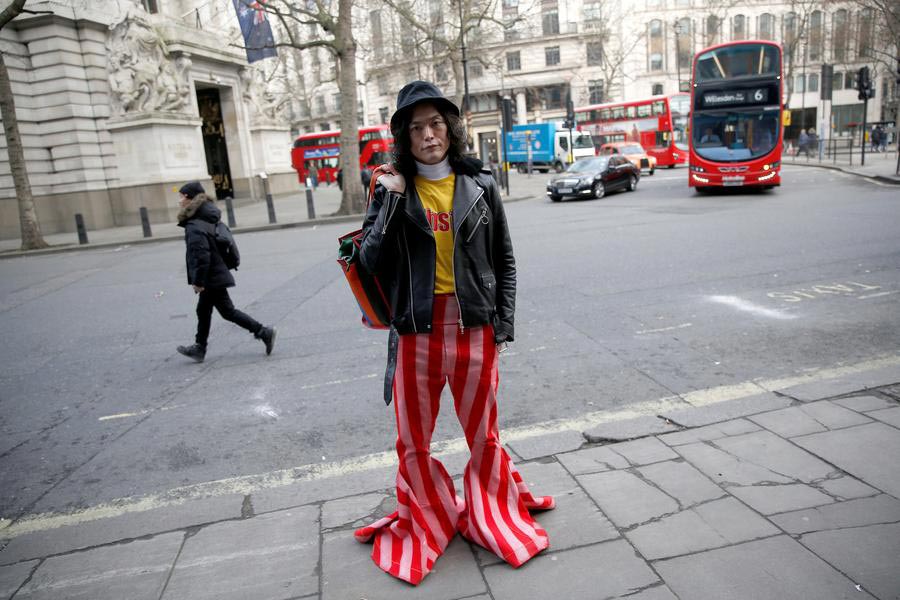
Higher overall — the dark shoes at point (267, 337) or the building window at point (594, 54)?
the building window at point (594, 54)

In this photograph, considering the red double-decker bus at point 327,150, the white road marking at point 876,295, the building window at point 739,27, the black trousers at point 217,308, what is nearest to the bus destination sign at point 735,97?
the white road marking at point 876,295

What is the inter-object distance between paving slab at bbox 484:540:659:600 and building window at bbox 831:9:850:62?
60.3 m

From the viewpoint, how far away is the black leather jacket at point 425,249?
2373 millimetres

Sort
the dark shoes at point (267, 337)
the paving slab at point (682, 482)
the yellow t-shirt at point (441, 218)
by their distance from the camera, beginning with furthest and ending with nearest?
the dark shoes at point (267, 337), the paving slab at point (682, 482), the yellow t-shirt at point (441, 218)

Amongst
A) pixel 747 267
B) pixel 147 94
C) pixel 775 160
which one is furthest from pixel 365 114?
pixel 747 267

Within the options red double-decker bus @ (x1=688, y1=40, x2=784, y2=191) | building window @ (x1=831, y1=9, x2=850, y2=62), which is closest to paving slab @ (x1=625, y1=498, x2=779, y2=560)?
red double-decker bus @ (x1=688, y1=40, x2=784, y2=191)

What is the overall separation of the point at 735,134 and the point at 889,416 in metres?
15.0

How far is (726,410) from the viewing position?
377 cm

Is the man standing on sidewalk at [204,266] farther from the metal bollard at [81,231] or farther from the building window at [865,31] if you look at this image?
the building window at [865,31]

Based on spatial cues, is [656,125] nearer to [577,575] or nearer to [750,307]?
[750,307]

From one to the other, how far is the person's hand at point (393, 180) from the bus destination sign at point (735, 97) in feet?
55.0

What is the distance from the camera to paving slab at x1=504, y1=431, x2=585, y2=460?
3415 millimetres

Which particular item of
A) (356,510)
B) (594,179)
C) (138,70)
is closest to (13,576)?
(356,510)

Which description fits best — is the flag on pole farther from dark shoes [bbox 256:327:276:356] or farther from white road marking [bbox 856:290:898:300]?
white road marking [bbox 856:290:898:300]
